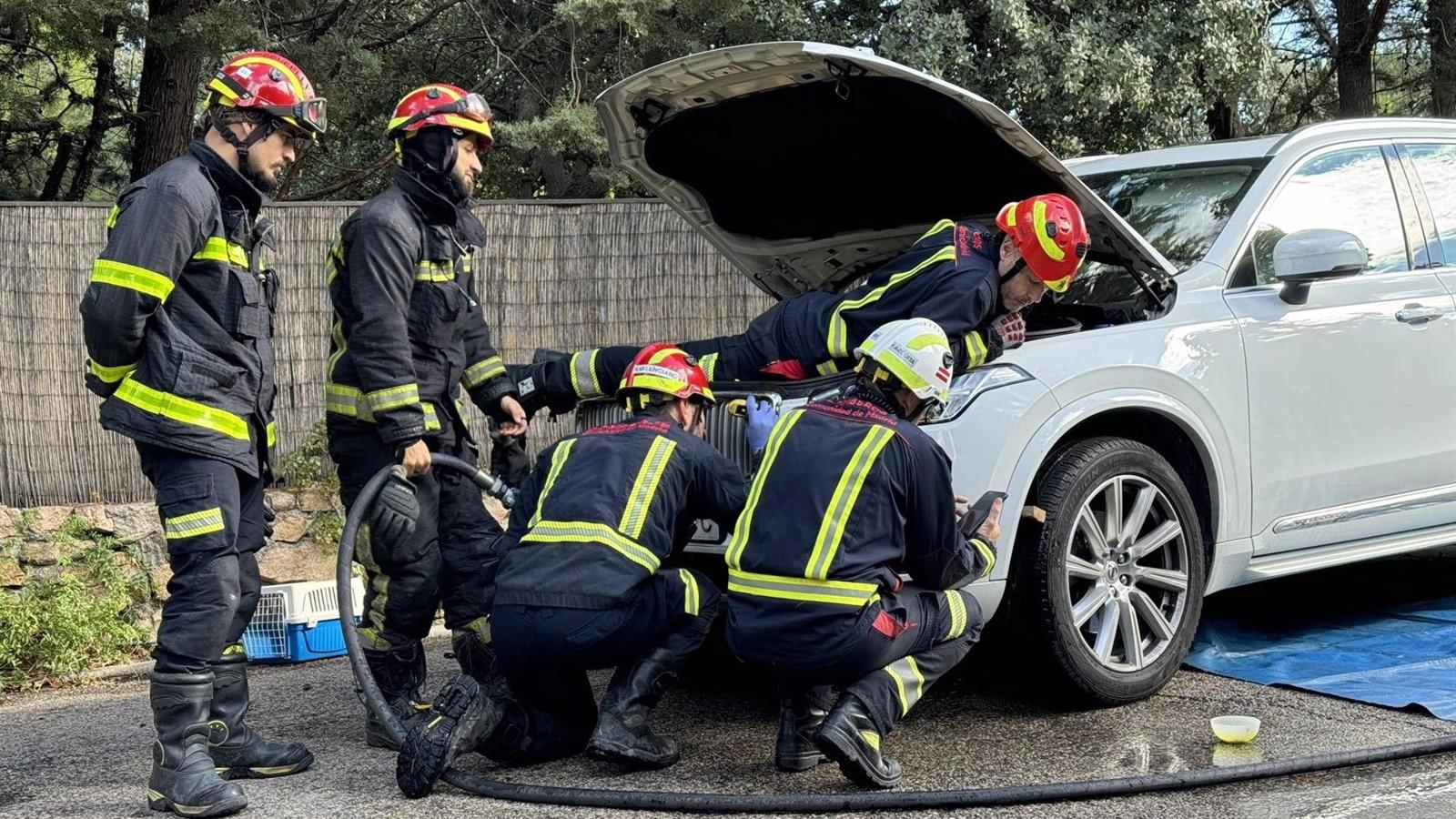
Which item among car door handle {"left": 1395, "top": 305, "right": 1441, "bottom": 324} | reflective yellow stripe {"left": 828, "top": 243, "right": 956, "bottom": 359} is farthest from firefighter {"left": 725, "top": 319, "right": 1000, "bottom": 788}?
car door handle {"left": 1395, "top": 305, "right": 1441, "bottom": 324}

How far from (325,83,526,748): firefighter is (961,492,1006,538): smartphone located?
5.77 ft

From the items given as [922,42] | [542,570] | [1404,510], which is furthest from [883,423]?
[922,42]

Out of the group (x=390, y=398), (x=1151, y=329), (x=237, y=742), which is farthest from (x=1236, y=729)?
(x=237, y=742)

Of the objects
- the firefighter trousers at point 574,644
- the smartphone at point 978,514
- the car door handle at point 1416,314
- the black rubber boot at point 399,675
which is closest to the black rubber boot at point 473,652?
the black rubber boot at point 399,675

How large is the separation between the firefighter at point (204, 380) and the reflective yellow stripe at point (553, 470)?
900 mm

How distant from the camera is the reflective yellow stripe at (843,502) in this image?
431cm

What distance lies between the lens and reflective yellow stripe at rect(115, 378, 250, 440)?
443 cm

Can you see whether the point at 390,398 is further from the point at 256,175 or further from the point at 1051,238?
the point at 1051,238

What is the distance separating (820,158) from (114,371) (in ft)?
9.66

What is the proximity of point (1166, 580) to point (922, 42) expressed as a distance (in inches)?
262

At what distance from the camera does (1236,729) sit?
15.3ft

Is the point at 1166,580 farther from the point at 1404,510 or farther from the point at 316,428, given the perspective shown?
the point at 316,428

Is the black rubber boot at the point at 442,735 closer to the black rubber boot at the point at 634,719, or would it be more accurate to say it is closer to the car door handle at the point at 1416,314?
the black rubber boot at the point at 634,719

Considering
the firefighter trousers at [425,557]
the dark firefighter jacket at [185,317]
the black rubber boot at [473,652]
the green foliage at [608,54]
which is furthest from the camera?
the green foliage at [608,54]
